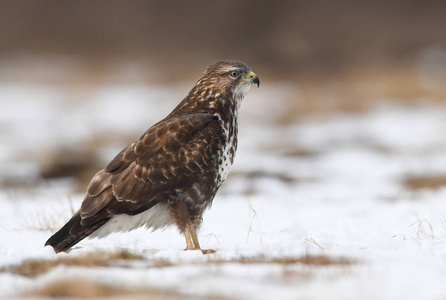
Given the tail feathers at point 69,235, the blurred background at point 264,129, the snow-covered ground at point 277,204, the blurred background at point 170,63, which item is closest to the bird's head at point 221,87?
the snow-covered ground at point 277,204

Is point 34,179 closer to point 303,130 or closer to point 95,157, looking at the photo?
point 95,157

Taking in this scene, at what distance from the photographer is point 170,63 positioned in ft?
96.7

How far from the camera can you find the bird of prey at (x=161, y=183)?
618 cm

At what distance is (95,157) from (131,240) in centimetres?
713

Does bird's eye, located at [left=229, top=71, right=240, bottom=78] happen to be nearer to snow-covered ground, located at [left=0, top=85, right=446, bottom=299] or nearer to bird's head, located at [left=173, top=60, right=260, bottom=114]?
bird's head, located at [left=173, top=60, right=260, bottom=114]

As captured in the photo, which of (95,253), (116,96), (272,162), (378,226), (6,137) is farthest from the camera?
(116,96)

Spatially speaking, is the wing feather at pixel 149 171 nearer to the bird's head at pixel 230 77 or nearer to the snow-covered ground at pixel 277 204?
the snow-covered ground at pixel 277 204

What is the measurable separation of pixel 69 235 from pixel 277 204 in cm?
Answer: 380

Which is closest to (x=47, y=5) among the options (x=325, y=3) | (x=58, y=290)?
(x=325, y=3)

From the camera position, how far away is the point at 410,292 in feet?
13.0

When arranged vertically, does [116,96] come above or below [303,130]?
above

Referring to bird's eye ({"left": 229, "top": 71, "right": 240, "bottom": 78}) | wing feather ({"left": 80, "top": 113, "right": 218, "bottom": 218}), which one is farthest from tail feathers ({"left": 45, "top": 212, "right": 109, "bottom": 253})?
bird's eye ({"left": 229, "top": 71, "right": 240, "bottom": 78})

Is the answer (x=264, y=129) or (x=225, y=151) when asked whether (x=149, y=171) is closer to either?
(x=225, y=151)

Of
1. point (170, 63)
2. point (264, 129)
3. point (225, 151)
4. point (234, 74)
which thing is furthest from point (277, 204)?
point (170, 63)
